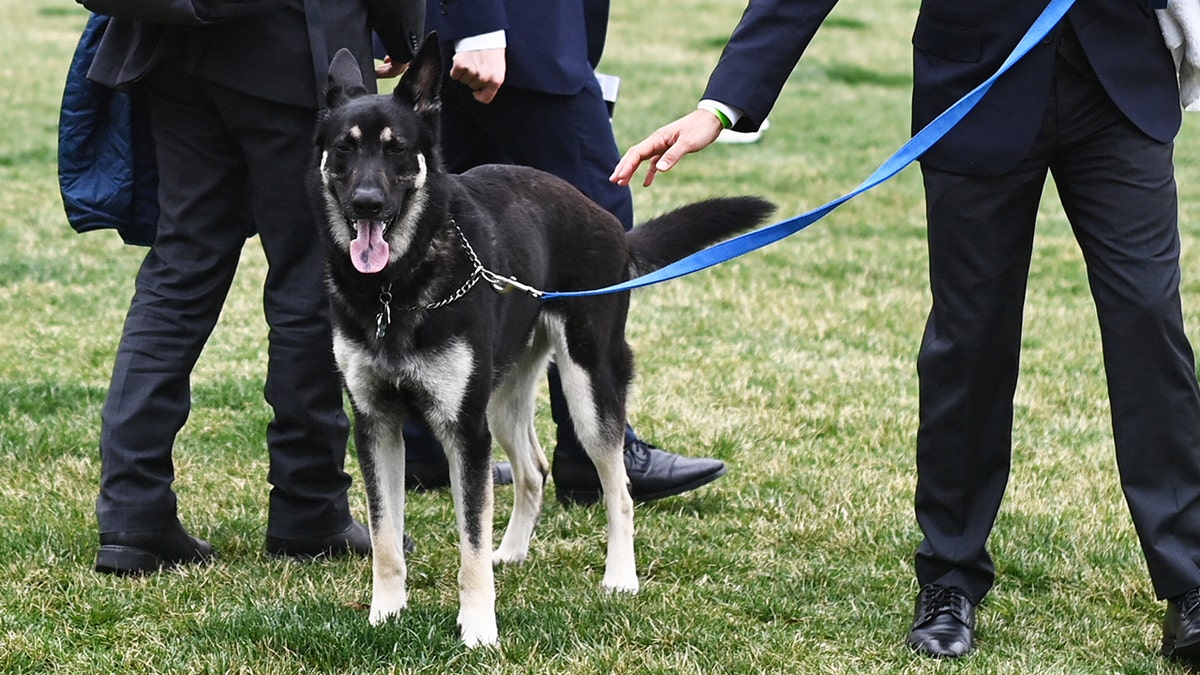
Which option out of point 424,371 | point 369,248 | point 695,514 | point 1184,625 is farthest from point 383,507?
point 1184,625

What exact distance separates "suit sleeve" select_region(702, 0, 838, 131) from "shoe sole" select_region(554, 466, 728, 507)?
1743 mm

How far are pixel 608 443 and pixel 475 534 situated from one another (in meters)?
0.67

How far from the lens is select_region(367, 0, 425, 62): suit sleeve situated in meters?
3.88

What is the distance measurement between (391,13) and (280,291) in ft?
2.73

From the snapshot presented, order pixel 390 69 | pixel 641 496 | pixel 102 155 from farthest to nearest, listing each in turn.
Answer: pixel 641 496 < pixel 390 69 < pixel 102 155

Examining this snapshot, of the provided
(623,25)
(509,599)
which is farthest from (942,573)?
(623,25)

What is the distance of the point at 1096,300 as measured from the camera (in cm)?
341

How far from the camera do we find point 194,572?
3.98 metres

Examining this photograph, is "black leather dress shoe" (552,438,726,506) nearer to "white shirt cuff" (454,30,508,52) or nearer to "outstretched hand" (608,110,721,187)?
"white shirt cuff" (454,30,508,52)

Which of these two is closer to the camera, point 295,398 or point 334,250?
point 334,250

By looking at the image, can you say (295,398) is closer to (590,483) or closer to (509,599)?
(509,599)

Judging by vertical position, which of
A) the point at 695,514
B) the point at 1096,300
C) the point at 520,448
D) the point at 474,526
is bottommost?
the point at 695,514

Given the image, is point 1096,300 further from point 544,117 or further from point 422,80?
point 544,117

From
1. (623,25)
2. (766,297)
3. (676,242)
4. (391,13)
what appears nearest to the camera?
(391,13)
